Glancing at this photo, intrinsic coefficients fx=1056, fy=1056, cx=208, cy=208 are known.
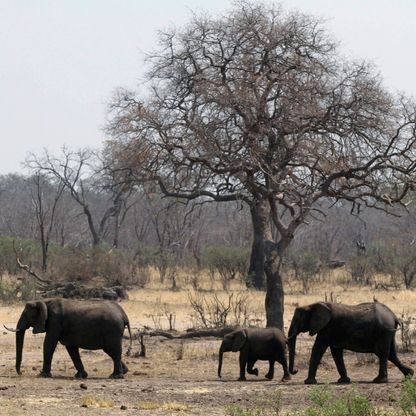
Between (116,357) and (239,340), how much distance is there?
1.91 meters

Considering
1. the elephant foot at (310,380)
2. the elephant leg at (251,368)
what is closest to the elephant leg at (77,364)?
the elephant leg at (251,368)

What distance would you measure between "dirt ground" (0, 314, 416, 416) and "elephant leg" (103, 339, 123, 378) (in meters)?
0.27

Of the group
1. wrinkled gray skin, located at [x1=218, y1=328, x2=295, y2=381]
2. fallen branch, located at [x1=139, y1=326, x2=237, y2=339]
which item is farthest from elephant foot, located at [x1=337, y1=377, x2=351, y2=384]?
fallen branch, located at [x1=139, y1=326, x2=237, y2=339]

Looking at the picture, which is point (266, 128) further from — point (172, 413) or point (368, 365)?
point (172, 413)

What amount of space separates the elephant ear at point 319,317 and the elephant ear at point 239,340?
3.49ft

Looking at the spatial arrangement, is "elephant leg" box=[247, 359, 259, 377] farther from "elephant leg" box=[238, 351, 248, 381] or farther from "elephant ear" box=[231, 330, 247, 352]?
"elephant ear" box=[231, 330, 247, 352]

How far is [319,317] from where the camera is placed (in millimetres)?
15352

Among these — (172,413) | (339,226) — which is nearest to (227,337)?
(172,413)

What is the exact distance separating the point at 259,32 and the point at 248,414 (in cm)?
1632

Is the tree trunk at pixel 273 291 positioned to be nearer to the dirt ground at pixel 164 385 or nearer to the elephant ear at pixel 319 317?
the dirt ground at pixel 164 385

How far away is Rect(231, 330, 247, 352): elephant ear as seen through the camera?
626 inches

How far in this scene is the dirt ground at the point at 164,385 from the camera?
1241 centimetres

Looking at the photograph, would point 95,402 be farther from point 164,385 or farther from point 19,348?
point 19,348

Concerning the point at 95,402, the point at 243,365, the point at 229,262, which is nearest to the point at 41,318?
the point at 243,365
